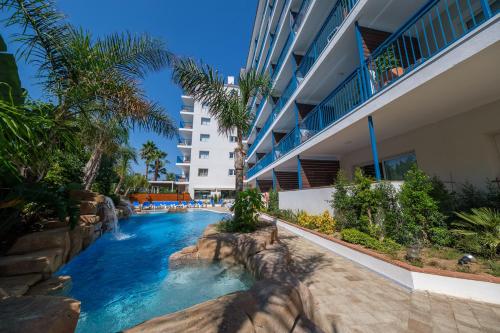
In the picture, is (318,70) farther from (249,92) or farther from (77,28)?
(77,28)

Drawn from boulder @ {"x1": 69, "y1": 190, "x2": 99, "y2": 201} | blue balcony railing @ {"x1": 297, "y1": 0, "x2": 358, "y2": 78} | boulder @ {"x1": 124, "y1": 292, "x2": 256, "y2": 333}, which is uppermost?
blue balcony railing @ {"x1": 297, "y1": 0, "x2": 358, "y2": 78}

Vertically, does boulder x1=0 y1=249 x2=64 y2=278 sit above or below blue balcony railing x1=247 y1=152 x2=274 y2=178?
below

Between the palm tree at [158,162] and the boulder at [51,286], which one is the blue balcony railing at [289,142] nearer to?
the boulder at [51,286]

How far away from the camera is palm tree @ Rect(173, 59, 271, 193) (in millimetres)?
7609

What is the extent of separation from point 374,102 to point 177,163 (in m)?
33.1

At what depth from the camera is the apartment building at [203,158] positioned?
33.5 meters

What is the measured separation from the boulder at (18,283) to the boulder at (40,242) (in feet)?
3.65

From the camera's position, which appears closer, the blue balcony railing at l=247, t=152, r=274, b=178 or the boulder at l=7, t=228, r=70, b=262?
the boulder at l=7, t=228, r=70, b=262

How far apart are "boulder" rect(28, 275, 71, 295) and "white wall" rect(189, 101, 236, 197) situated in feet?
92.9

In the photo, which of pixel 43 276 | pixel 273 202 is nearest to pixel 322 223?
pixel 273 202

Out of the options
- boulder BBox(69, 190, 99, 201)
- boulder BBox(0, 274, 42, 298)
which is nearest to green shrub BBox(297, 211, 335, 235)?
boulder BBox(0, 274, 42, 298)

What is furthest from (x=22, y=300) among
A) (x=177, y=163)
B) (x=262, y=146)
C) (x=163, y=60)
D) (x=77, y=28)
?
(x=177, y=163)

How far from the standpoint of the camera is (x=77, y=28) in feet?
15.2

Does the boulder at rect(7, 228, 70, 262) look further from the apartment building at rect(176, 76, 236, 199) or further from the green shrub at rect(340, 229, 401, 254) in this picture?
the apartment building at rect(176, 76, 236, 199)
